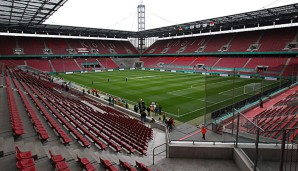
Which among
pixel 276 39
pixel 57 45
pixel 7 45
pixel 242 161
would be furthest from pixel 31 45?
pixel 276 39

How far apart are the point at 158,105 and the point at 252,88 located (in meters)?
9.62

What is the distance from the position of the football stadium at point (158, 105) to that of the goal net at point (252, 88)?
107 mm

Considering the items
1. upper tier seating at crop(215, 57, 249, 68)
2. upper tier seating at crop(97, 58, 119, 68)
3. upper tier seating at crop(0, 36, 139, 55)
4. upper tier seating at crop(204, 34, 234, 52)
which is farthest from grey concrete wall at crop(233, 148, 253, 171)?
upper tier seating at crop(0, 36, 139, 55)

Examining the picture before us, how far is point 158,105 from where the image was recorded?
20.8m

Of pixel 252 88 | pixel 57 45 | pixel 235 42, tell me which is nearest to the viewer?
pixel 252 88

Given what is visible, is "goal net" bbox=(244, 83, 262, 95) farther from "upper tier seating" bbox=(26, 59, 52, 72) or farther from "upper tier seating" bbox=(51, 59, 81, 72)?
"upper tier seating" bbox=(26, 59, 52, 72)

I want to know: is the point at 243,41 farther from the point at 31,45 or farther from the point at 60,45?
the point at 31,45

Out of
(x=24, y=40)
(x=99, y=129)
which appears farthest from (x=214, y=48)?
(x=24, y=40)

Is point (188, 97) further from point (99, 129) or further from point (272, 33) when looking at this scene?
point (272, 33)

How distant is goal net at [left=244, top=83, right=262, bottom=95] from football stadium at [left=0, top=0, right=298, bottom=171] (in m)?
0.11

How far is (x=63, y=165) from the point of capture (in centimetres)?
541

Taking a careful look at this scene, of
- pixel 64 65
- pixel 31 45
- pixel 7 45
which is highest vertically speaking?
pixel 31 45

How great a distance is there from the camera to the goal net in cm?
1934

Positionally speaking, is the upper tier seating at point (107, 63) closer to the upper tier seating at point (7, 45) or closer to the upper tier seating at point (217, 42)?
the upper tier seating at point (7, 45)
